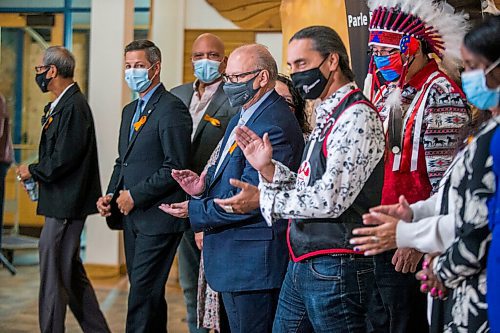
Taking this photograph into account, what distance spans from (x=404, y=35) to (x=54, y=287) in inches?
86.2

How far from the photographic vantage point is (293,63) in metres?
2.48

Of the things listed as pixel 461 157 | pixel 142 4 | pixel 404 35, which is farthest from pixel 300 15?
pixel 142 4

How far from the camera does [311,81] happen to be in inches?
96.0

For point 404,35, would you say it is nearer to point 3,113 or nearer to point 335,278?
point 335,278

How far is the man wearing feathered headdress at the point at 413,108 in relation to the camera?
2686 millimetres

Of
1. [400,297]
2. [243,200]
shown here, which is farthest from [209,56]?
[400,297]

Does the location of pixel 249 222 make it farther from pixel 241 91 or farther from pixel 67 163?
pixel 67 163

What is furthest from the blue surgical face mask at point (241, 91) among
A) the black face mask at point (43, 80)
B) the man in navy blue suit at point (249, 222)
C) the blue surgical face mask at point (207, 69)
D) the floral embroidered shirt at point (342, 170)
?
the black face mask at point (43, 80)

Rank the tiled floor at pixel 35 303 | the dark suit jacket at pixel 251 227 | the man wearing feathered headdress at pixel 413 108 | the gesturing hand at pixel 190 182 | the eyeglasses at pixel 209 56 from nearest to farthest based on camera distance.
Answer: the man wearing feathered headdress at pixel 413 108 → the dark suit jacket at pixel 251 227 → the gesturing hand at pixel 190 182 → the eyeglasses at pixel 209 56 → the tiled floor at pixel 35 303

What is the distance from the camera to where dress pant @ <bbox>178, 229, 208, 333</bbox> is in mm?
4048

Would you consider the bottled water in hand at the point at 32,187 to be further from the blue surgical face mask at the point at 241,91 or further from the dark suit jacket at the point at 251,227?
the blue surgical face mask at the point at 241,91

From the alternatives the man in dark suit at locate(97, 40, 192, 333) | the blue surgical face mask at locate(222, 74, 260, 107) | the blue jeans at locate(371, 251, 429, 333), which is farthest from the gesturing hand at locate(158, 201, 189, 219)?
the blue jeans at locate(371, 251, 429, 333)

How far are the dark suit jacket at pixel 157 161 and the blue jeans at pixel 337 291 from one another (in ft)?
4.24

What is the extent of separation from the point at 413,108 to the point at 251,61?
0.61 meters
